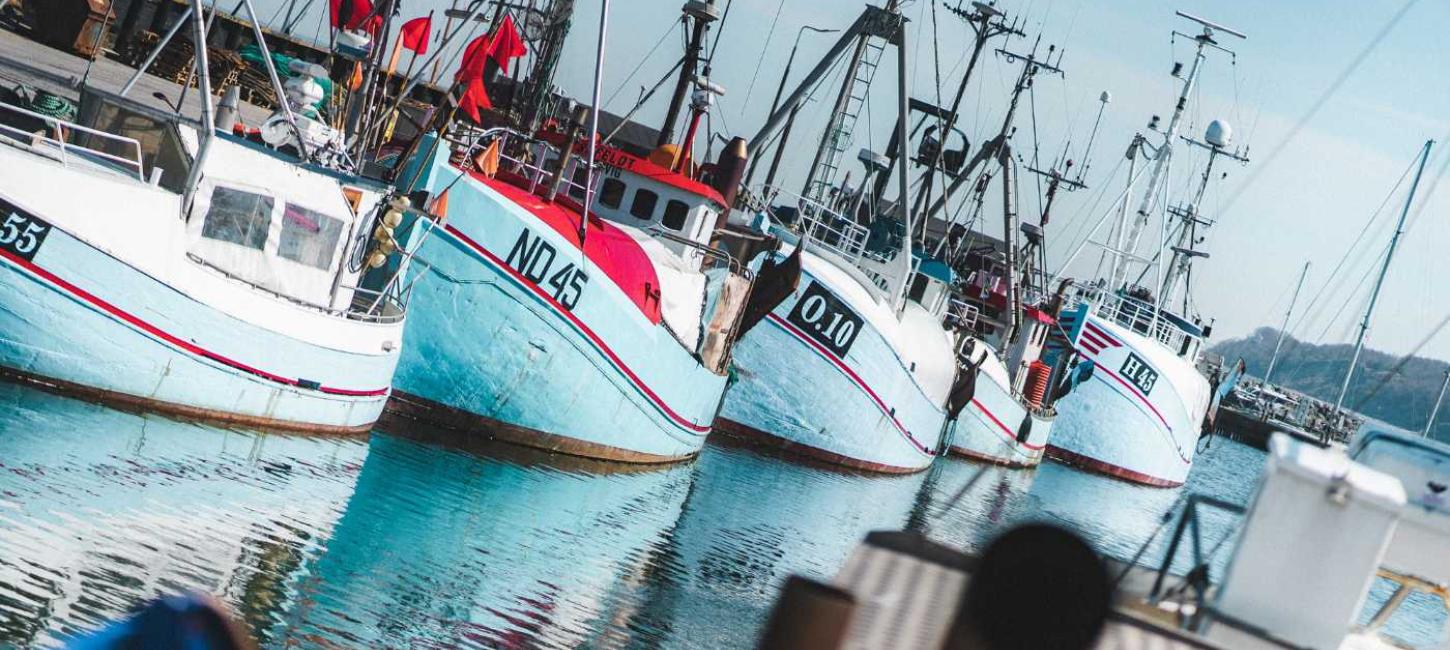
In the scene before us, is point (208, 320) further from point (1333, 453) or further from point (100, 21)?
point (100, 21)

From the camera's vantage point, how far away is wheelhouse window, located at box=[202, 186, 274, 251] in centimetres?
1564

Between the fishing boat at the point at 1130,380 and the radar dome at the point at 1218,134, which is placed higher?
the radar dome at the point at 1218,134

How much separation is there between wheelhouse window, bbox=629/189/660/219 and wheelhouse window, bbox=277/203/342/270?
341 inches

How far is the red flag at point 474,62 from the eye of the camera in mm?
21000

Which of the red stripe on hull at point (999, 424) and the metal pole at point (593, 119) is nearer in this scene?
the metal pole at point (593, 119)

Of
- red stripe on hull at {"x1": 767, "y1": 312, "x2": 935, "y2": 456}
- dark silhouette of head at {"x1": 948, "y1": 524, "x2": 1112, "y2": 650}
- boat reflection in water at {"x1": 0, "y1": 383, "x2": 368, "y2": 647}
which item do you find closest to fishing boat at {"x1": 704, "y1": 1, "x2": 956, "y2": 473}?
red stripe on hull at {"x1": 767, "y1": 312, "x2": 935, "y2": 456}

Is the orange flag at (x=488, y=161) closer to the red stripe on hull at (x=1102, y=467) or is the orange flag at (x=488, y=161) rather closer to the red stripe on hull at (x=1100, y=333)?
the red stripe on hull at (x=1100, y=333)

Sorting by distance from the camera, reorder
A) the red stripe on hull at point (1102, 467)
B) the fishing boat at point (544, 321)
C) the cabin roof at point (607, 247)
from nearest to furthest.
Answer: the fishing boat at point (544, 321), the cabin roof at point (607, 247), the red stripe on hull at point (1102, 467)

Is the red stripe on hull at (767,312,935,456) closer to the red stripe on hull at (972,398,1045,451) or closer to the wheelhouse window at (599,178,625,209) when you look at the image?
the wheelhouse window at (599,178,625,209)

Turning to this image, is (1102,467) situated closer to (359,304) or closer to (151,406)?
(359,304)

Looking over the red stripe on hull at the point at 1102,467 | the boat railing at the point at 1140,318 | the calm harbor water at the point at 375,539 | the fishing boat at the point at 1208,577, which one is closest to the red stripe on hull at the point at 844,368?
the calm harbor water at the point at 375,539

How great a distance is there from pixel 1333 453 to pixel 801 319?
63.0ft

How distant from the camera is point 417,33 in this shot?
22781mm

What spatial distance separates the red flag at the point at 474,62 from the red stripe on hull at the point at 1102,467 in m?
29.7
